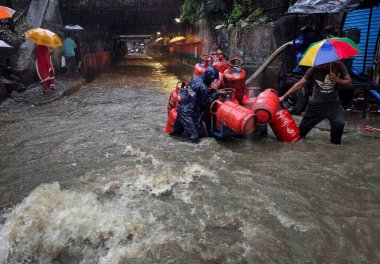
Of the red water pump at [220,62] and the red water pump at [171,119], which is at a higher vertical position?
the red water pump at [220,62]

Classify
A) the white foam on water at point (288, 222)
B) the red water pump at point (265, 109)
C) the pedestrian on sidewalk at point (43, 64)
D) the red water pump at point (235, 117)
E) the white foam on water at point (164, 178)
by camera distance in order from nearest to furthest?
1. the white foam on water at point (288, 222)
2. the white foam on water at point (164, 178)
3. the red water pump at point (235, 117)
4. the red water pump at point (265, 109)
5. the pedestrian on sidewalk at point (43, 64)

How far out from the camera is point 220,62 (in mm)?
8969

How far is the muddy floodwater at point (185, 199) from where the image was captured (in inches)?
120

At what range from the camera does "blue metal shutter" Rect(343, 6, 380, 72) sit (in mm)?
9320

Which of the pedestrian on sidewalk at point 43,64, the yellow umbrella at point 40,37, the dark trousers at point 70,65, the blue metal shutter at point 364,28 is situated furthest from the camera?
the dark trousers at point 70,65

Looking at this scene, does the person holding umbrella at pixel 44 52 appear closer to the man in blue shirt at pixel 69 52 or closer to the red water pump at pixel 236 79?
the man in blue shirt at pixel 69 52

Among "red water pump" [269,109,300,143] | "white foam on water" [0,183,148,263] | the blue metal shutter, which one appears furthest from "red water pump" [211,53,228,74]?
"white foam on water" [0,183,148,263]

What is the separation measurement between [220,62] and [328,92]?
407 centimetres

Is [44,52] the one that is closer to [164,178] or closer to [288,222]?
[164,178]

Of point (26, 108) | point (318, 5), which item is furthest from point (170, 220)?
point (26, 108)

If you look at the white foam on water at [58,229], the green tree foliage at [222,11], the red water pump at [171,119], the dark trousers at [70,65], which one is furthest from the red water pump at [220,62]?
the dark trousers at [70,65]

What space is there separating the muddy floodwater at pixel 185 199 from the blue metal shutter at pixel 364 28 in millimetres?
4628

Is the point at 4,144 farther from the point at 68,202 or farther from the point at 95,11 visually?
the point at 95,11

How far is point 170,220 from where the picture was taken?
3559mm
